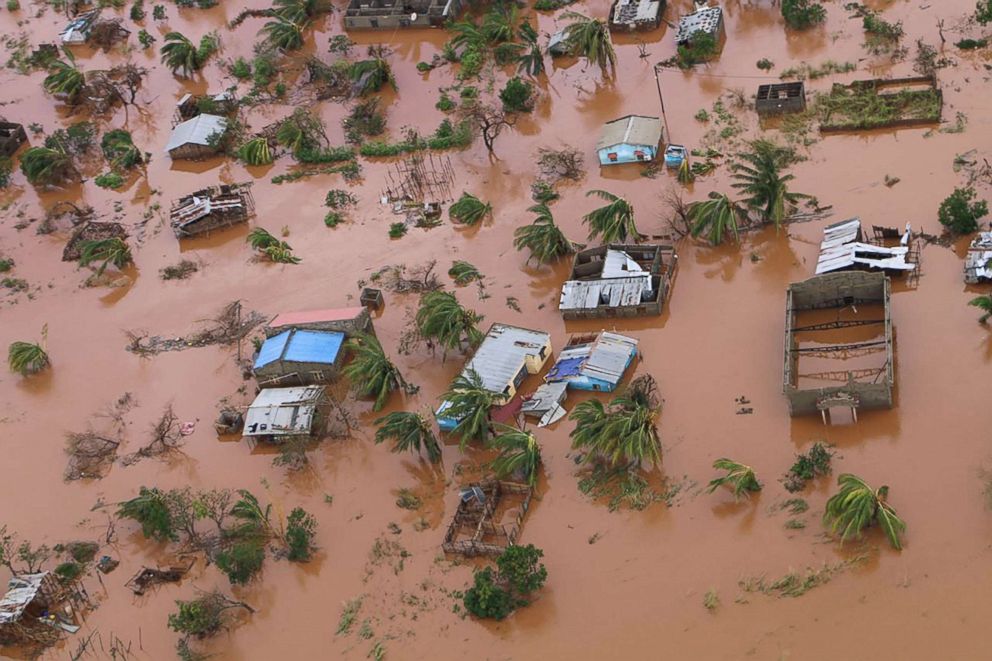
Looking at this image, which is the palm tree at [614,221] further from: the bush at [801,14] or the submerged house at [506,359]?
the bush at [801,14]

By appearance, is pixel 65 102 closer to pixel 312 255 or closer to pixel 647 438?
pixel 312 255

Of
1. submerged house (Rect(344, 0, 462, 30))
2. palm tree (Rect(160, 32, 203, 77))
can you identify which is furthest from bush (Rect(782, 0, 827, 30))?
palm tree (Rect(160, 32, 203, 77))

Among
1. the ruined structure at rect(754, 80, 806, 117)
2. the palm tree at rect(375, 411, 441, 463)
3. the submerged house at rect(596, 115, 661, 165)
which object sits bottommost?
the palm tree at rect(375, 411, 441, 463)

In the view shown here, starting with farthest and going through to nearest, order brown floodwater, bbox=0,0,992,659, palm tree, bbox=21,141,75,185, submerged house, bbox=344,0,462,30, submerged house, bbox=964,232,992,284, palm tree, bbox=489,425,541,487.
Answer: submerged house, bbox=344,0,462,30, palm tree, bbox=21,141,75,185, submerged house, bbox=964,232,992,284, palm tree, bbox=489,425,541,487, brown floodwater, bbox=0,0,992,659

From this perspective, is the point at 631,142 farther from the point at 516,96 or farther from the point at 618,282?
the point at 618,282

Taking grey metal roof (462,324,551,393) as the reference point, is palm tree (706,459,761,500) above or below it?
below

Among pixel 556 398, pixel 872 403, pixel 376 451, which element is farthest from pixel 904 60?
pixel 376 451

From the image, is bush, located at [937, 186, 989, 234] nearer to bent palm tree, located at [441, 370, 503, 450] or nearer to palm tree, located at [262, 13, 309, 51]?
bent palm tree, located at [441, 370, 503, 450]
